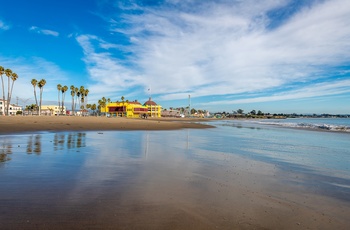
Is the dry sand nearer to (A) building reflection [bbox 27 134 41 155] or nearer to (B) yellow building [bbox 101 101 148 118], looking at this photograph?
(A) building reflection [bbox 27 134 41 155]

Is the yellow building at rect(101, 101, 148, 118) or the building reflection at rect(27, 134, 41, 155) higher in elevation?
the yellow building at rect(101, 101, 148, 118)

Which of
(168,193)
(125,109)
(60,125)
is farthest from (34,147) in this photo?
(125,109)

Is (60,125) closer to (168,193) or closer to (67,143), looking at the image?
(67,143)

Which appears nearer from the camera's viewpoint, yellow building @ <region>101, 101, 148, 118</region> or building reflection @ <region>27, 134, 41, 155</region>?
building reflection @ <region>27, 134, 41, 155</region>

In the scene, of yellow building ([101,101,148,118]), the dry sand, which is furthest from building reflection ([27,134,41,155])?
yellow building ([101,101,148,118])

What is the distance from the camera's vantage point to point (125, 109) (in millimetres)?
125250

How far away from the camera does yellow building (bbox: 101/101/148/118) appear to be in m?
125

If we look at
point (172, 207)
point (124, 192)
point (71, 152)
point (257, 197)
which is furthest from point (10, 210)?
point (71, 152)

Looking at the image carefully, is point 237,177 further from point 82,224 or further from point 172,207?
point 82,224

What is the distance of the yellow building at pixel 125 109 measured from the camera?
12469 centimetres

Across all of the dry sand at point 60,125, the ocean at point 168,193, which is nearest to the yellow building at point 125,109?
the dry sand at point 60,125

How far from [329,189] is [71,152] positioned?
12952mm

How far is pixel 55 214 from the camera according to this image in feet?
16.5

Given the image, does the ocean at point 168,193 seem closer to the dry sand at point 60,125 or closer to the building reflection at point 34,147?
the building reflection at point 34,147
